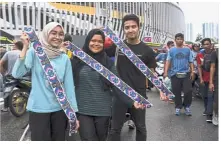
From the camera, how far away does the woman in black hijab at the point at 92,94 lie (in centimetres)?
295

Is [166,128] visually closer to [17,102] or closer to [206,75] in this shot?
[206,75]

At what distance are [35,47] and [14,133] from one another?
2.58m

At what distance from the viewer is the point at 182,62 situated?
238 inches

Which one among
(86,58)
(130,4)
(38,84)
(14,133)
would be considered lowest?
(14,133)

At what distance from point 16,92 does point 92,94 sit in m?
3.59

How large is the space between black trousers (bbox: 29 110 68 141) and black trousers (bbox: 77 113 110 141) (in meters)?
0.17

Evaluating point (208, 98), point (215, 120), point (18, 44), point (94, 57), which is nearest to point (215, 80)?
point (208, 98)

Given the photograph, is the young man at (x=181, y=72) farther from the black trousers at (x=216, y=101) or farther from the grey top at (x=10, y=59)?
the grey top at (x=10, y=59)

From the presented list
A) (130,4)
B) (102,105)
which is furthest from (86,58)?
(130,4)

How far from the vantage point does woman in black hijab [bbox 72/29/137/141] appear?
9.67 feet

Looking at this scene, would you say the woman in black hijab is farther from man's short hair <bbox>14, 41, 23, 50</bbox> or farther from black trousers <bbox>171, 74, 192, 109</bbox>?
man's short hair <bbox>14, 41, 23, 50</bbox>

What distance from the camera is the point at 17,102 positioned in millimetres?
6066

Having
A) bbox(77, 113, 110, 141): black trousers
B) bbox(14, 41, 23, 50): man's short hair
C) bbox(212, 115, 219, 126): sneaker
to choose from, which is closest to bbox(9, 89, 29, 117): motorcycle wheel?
bbox(14, 41, 23, 50): man's short hair

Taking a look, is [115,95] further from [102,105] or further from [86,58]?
[86,58]
